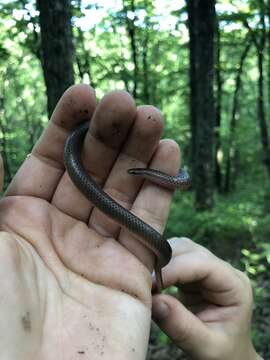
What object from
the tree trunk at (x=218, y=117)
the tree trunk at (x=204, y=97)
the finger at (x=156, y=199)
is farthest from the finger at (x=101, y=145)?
the tree trunk at (x=218, y=117)

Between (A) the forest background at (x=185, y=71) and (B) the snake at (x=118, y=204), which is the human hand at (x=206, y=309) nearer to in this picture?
(B) the snake at (x=118, y=204)

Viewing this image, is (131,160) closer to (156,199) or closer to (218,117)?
(156,199)

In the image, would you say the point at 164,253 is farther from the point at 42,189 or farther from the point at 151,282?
the point at 42,189

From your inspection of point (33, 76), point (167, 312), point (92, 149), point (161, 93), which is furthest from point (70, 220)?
point (33, 76)

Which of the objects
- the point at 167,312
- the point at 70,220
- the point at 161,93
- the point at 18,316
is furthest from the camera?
the point at 161,93

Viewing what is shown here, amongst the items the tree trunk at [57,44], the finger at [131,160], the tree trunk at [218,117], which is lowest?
the tree trunk at [218,117]

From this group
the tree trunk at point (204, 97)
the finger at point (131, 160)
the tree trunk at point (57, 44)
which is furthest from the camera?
the tree trunk at point (204, 97)
